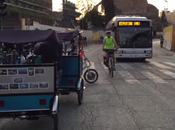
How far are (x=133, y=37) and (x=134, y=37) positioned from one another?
7 centimetres

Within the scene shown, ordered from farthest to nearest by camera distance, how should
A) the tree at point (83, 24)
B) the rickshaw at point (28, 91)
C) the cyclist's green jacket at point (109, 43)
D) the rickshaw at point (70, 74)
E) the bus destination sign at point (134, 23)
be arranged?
1. the tree at point (83, 24)
2. the bus destination sign at point (134, 23)
3. the cyclist's green jacket at point (109, 43)
4. the rickshaw at point (70, 74)
5. the rickshaw at point (28, 91)

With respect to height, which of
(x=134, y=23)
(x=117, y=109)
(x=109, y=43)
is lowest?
(x=117, y=109)

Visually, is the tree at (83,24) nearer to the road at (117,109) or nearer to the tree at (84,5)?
the tree at (84,5)

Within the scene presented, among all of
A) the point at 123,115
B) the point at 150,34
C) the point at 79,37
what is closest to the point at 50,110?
the point at 123,115

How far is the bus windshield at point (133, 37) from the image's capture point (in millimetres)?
18891

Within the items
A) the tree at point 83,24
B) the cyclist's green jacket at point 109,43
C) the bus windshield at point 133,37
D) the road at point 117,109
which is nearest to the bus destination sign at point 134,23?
the bus windshield at point 133,37

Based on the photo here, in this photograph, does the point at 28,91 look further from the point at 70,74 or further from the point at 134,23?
the point at 134,23

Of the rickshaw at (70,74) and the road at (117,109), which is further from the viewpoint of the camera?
the rickshaw at (70,74)

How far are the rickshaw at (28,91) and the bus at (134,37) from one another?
14226 millimetres

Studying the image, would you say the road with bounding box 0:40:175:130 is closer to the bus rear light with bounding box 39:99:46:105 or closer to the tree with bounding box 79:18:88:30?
the bus rear light with bounding box 39:99:46:105

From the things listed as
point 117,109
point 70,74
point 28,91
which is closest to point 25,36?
point 28,91

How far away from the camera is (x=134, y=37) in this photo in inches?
746

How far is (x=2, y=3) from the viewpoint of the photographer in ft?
41.9

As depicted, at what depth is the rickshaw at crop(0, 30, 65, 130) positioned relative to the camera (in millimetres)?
4848
